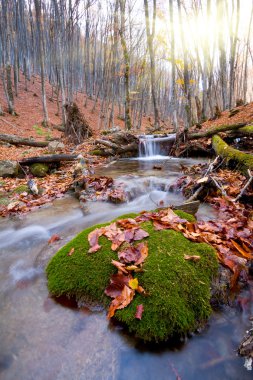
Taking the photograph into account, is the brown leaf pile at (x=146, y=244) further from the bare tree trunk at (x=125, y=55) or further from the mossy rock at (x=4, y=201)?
the bare tree trunk at (x=125, y=55)

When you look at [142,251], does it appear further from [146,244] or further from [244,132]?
[244,132]

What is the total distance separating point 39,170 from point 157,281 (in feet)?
21.8

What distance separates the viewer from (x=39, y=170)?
309 inches

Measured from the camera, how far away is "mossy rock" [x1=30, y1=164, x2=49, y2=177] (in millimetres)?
7829

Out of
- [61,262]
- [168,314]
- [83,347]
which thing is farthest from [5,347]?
[168,314]

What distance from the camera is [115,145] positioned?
10492 millimetres

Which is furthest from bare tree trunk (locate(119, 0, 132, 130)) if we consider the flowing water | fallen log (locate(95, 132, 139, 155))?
the flowing water

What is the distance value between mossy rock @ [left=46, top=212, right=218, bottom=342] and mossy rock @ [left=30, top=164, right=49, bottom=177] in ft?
18.3

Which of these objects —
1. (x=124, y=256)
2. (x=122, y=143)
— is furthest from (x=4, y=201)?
(x=122, y=143)

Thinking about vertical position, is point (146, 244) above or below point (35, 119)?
below

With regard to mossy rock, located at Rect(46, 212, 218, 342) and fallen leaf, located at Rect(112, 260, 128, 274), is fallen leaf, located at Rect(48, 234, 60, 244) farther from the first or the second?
fallen leaf, located at Rect(112, 260, 128, 274)

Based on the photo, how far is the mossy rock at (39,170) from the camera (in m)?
7.83

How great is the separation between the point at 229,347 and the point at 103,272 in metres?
1.18

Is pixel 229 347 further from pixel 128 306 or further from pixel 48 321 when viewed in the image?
pixel 48 321
